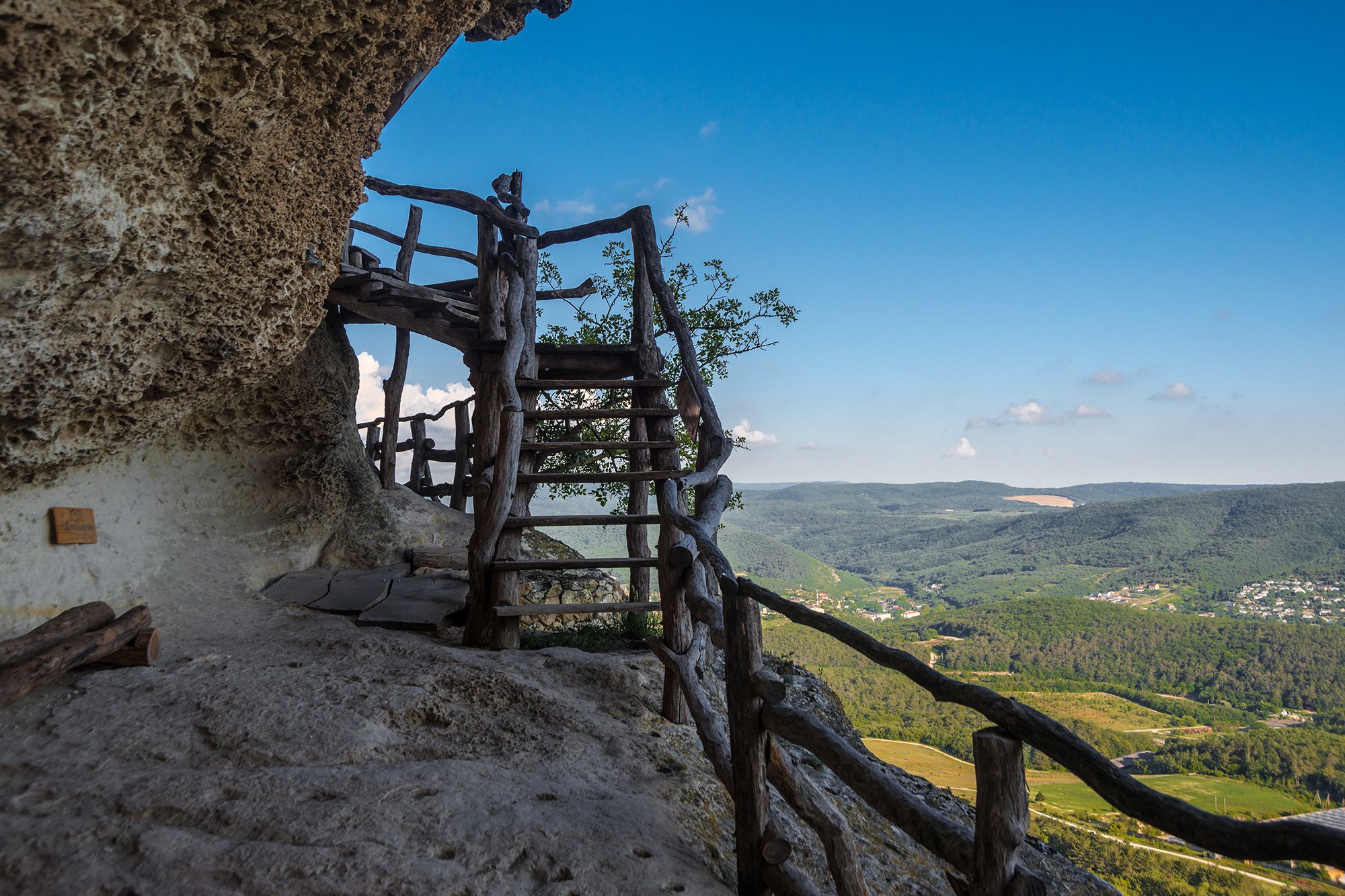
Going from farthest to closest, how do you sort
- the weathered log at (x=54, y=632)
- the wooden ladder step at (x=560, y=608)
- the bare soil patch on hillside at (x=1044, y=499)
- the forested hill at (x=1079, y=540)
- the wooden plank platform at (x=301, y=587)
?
the bare soil patch on hillside at (x=1044, y=499)
the forested hill at (x=1079, y=540)
the wooden plank platform at (x=301, y=587)
the wooden ladder step at (x=560, y=608)
the weathered log at (x=54, y=632)

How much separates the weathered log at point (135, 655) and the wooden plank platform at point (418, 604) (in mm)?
1726

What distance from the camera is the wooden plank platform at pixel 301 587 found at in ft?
20.8

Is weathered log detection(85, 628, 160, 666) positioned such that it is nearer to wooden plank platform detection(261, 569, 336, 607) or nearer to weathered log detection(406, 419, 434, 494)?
wooden plank platform detection(261, 569, 336, 607)

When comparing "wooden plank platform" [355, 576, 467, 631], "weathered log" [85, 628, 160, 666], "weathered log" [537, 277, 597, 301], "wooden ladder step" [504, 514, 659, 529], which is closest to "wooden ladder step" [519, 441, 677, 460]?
"wooden ladder step" [504, 514, 659, 529]

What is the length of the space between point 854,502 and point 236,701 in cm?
8515

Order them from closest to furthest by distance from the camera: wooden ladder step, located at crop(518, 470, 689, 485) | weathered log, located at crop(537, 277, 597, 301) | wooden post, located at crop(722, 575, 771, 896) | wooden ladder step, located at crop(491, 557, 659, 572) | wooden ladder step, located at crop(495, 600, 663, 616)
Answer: wooden post, located at crop(722, 575, 771, 896)
wooden ladder step, located at crop(495, 600, 663, 616)
wooden ladder step, located at crop(491, 557, 659, 572)
wooden ladder step, located at crop(518, 470, 689, 485)
weathered log, located at crop(537, 277, 597, 301)

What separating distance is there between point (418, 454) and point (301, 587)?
6.41m

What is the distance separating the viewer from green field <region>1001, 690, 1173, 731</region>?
20656 mm

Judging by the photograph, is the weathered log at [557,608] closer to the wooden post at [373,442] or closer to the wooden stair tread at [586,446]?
the wooden stair tread at [586,446]

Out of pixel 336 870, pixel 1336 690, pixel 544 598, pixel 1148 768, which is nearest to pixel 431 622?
pixel 544 598

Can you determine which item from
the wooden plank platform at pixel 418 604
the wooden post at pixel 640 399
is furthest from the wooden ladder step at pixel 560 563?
the wooden plank platform at pixel 418 604

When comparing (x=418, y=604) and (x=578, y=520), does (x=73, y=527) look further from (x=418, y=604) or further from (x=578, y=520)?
(x=578, y=520)

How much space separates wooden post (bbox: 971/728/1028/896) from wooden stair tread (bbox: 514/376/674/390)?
13.9ft

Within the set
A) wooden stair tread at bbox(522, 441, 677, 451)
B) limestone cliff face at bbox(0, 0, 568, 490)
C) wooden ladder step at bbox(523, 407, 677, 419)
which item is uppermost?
limestone cliff face at bbox(0, 0, 568, 490)
